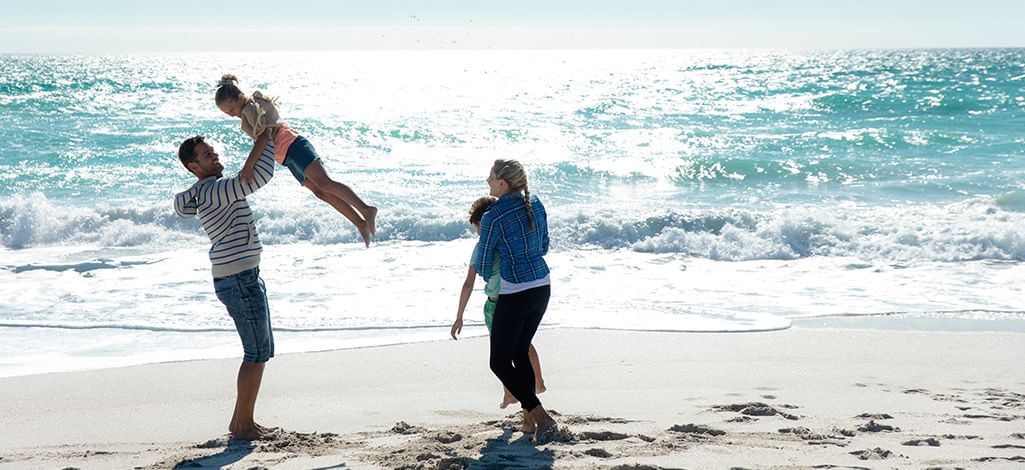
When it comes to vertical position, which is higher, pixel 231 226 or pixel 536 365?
pixel 231 226

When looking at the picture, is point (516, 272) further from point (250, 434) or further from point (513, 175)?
point (250, 434)

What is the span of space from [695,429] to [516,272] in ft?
3.93

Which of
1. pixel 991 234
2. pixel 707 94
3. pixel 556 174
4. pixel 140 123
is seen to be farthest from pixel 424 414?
pixel 707 94

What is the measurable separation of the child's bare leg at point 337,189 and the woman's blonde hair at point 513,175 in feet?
3.31

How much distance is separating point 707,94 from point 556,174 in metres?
21.5

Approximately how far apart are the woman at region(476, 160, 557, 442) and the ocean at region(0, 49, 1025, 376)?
3.01 m

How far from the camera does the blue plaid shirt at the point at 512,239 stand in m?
4.60

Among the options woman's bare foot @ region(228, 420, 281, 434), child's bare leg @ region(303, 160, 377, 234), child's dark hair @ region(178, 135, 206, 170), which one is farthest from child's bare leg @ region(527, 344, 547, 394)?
child's dark hair @ region(178, 135, 206, 170)

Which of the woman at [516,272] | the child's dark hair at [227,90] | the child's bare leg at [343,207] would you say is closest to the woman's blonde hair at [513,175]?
the woman at [516,272]

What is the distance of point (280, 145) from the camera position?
5102 mm

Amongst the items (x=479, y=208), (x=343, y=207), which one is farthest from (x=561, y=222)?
(x=479, y=208)

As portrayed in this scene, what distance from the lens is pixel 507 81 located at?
5072cm

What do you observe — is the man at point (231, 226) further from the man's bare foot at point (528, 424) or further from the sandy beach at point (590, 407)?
the man's bare foot at point (528, 424)

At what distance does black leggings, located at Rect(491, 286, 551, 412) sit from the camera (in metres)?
4.70
